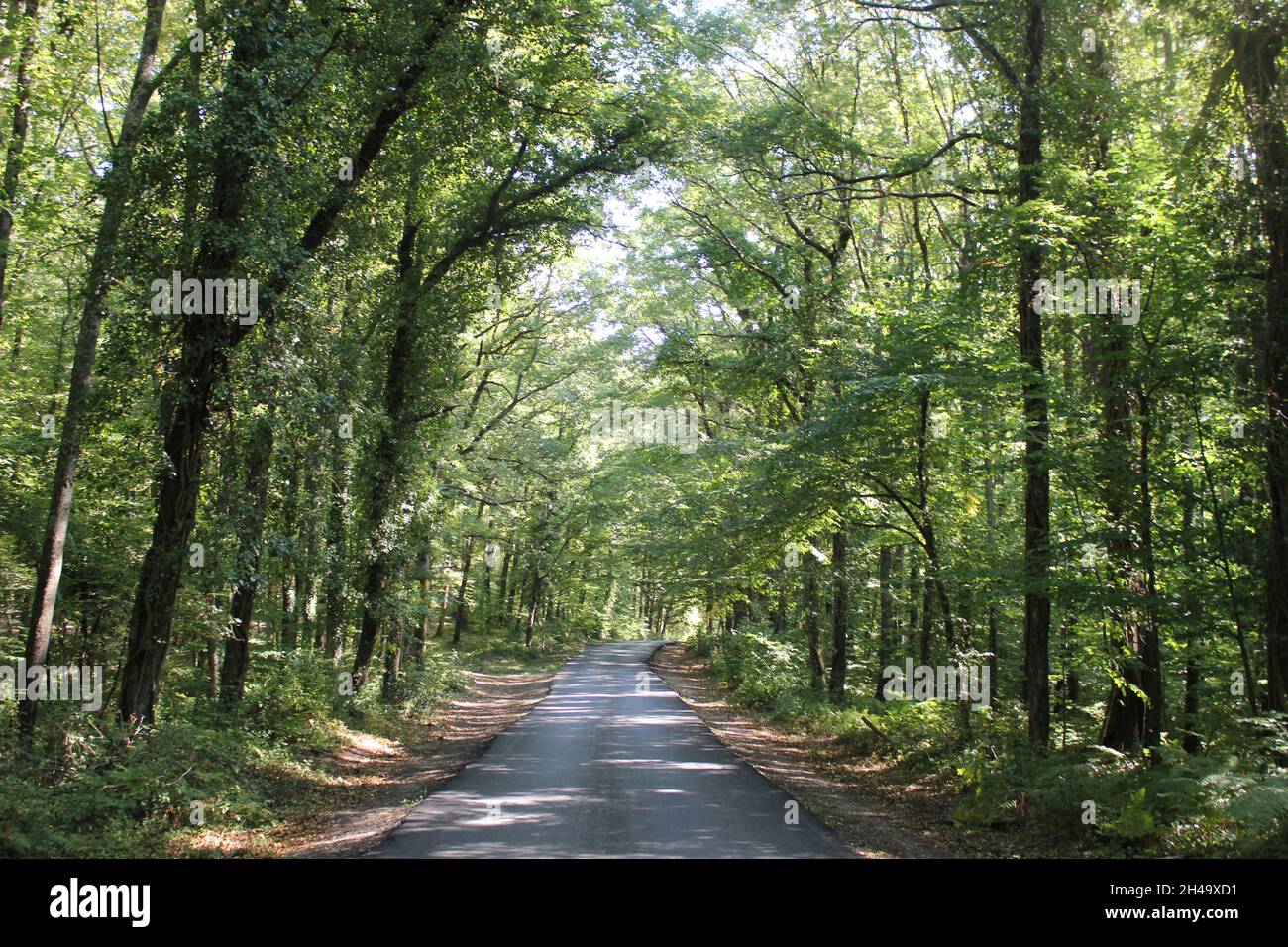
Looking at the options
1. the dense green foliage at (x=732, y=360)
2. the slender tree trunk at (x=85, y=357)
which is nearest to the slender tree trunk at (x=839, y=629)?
the dense green foliage at (x=732, y=360)

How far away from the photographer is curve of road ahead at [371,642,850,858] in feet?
23.0

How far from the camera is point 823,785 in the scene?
1135 centimetres

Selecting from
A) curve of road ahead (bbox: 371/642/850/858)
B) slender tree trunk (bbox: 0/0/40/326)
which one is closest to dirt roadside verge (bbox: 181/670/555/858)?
curve of road ahead (bbox: 371/642/850/858)

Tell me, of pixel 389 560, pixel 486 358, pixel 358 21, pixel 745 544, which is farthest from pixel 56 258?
pixel 745 544

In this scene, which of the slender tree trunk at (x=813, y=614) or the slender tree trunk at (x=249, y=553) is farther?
the slender tree trunk at (x=813, y=614)

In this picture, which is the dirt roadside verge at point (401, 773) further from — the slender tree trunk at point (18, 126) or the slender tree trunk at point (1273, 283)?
the slender tree trunk at point (18, 126)

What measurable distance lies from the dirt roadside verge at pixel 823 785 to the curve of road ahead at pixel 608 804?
39 centimetres

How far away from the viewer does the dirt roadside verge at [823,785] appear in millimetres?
8031

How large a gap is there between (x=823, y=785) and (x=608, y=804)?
4097mm

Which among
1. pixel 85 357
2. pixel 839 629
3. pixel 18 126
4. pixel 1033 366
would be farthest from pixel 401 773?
pixel 18 126

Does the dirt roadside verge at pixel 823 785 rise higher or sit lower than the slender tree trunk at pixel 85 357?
lower

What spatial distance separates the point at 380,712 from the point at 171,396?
8.84 m

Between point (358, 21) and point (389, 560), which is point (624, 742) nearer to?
point (389, 560)

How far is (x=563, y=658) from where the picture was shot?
4012 centimetres
